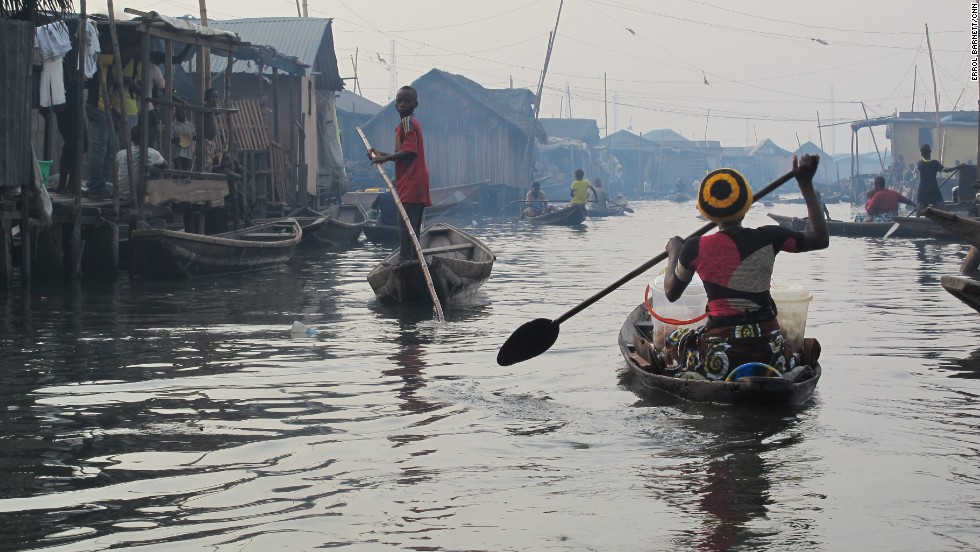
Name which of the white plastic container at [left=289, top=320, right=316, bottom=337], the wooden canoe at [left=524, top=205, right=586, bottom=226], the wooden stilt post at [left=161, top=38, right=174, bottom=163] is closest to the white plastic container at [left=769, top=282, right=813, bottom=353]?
the white plastic container at [left=289, top=320, right=316, bottom=337]

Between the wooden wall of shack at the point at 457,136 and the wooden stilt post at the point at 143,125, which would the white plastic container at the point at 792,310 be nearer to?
the wooden stilt post at the point at 143,125

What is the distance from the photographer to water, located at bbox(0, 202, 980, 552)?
4.11 metres

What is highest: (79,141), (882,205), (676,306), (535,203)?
A: (79,141)

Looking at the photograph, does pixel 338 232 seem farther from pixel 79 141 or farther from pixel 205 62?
pixel 79 141

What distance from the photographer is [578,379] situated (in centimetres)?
738

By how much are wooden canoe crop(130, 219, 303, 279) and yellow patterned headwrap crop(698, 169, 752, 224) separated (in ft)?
28.3

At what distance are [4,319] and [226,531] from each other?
6860 mm

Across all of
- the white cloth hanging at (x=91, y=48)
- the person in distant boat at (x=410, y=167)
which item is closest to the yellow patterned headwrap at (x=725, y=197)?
the person in distant boat at (x=410, y=167)

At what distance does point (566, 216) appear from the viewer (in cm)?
3117

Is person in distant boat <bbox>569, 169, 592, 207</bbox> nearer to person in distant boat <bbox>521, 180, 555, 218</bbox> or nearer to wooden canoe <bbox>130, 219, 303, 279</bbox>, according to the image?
person in distant boat <bbox>521, 180, 555, 218</bbox>

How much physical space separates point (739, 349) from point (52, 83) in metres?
9.79

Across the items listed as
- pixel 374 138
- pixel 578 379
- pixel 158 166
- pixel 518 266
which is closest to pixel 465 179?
pixel 374 138

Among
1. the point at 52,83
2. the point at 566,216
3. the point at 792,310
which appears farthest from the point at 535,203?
the point at 792,310

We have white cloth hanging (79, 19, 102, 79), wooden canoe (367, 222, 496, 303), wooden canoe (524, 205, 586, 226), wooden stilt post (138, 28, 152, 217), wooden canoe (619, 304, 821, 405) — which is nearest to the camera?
wooden canoe (619, 304, 821, 405)
